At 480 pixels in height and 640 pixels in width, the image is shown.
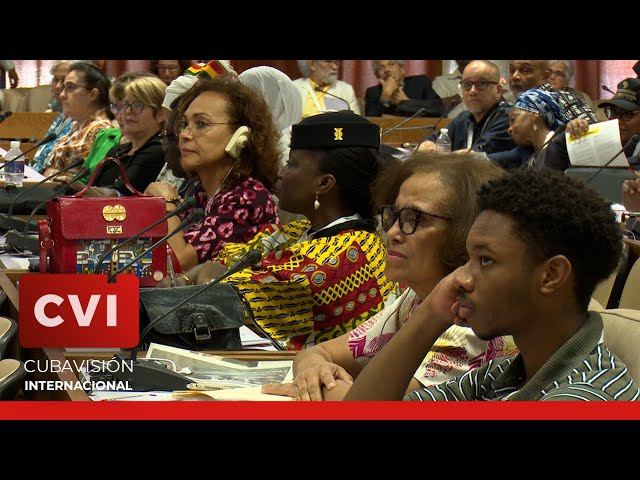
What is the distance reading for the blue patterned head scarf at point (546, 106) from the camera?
480 cm

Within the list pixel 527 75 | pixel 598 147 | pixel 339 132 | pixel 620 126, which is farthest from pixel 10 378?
pixel 527 75

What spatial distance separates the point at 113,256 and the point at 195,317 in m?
0.41

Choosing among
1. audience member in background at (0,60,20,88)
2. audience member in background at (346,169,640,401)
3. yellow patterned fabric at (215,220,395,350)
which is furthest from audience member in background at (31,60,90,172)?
audience member in background at (346,169,640,401)

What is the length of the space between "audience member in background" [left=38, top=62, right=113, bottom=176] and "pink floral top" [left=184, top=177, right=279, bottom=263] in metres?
2.56

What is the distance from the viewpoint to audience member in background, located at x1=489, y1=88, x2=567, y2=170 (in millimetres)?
4809

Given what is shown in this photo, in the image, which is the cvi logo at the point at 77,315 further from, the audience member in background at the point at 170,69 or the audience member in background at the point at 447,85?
the audience member in background at the point at 447,85

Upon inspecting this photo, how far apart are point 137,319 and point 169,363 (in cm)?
19

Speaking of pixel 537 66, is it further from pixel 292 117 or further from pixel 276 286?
pixel 276 286

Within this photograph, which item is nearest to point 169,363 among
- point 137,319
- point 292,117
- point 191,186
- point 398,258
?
point 137,319

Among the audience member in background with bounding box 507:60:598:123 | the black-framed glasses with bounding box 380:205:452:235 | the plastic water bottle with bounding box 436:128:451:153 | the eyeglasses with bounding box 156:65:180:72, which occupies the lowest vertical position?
the black-framed glasses with bounding box 380:205:452:235

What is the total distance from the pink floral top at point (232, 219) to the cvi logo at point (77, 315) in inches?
33.5

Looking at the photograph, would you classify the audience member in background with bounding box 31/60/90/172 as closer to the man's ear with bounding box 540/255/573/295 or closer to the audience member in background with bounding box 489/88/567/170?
the audience member in background with bounding box 489/88/567/170

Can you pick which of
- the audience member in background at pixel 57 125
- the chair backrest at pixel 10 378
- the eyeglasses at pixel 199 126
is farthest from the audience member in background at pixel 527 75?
the chair backrest at pixel 10 378

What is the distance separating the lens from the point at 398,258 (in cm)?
213
